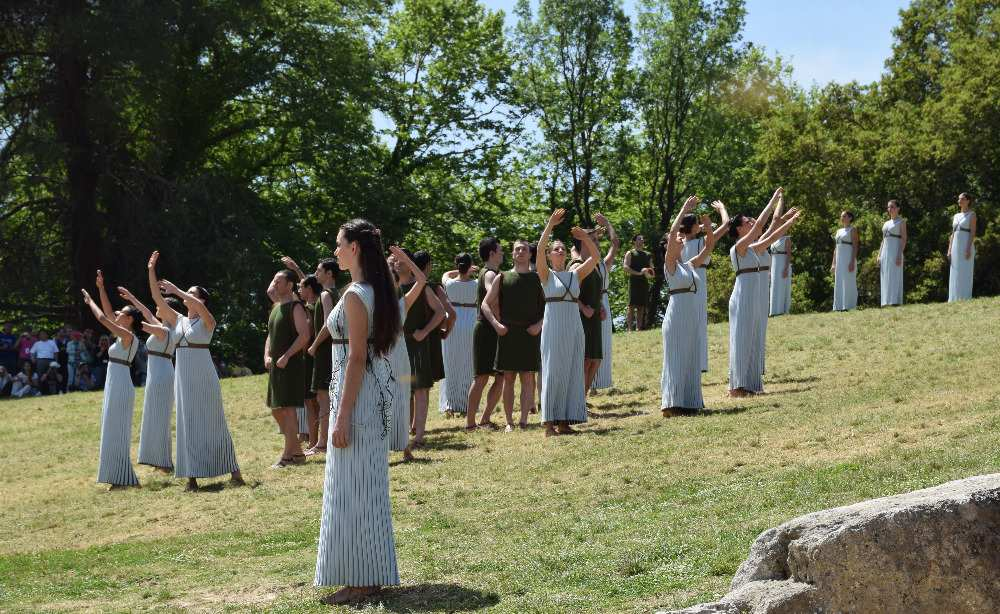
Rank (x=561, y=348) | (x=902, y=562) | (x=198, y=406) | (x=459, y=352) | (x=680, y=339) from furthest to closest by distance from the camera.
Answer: (x=459, y=352)
(x=680, y=339)
(x=198, y=406)
(x=561, y=348)
(x=902, y=562)

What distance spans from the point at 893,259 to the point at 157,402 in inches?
630

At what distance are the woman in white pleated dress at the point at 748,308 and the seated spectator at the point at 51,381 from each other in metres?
20.3

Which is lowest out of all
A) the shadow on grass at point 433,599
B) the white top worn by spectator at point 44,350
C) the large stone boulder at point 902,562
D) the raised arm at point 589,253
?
the shadow on grass at point 433,599

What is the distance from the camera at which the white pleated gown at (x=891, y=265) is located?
25000mm

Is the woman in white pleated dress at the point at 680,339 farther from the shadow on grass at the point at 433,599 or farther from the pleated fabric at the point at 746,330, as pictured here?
the shadow on grass at the point at 433,599

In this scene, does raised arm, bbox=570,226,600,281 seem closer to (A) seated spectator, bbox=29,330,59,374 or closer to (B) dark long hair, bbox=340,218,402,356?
(B) dark long hair, bbox=340,218,402,356

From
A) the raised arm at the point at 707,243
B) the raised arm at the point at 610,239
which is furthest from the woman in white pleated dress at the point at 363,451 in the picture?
the raised arm at the point at 707,243

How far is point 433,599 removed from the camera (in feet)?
25.5

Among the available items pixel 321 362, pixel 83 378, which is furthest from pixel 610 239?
pixel 83 378

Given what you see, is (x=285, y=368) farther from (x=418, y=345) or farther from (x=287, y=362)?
(x=418, y=345)

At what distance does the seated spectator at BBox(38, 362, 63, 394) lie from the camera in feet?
99.5

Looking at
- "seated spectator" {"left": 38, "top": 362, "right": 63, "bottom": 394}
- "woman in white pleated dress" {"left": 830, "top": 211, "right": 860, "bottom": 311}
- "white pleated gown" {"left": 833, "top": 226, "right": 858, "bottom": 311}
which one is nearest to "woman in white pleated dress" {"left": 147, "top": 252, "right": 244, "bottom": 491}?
"woman in white pleated dress" {"left": 830, "top": 211, "right": 860, "bottom": 311}

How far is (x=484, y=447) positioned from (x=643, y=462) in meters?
2.87

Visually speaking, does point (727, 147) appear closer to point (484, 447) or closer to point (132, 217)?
point (132, 217)
